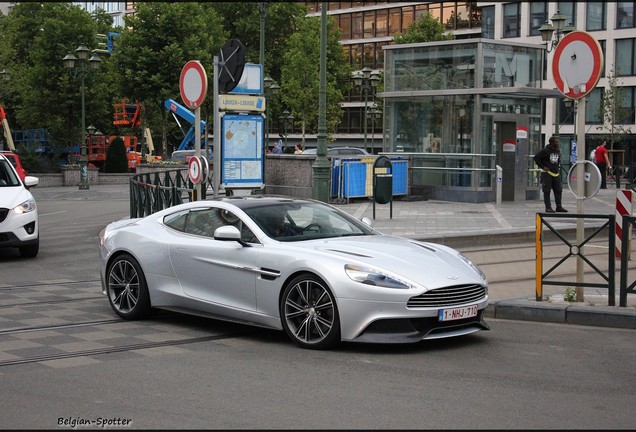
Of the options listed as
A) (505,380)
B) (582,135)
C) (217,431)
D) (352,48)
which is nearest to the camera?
(217,431)

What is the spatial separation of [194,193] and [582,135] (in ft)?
26.0

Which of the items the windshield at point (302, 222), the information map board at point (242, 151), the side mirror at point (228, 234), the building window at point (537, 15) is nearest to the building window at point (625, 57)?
the building window at point (537, 15)

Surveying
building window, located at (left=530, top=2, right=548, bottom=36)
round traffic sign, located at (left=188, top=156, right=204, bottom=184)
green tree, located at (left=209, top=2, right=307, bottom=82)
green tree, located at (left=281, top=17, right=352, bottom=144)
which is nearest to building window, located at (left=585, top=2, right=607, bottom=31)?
building window, located at (left=530, top=2, right=548, bottom=36)

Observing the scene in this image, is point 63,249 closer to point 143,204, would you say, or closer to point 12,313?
point 143,204

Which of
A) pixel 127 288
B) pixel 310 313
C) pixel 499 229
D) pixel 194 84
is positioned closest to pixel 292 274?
pixel 310 313

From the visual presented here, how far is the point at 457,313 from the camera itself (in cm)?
797

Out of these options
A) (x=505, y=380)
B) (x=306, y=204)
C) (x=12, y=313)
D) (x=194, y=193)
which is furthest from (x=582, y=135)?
(x=194, y=193)

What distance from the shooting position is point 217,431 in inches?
214

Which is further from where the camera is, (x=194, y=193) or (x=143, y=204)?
(x=143, y=204)

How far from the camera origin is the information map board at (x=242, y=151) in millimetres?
22062

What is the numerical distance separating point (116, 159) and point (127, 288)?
40727 mm

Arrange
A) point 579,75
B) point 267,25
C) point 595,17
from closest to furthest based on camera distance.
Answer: point 579,75 < point 595,17 < point 267,25

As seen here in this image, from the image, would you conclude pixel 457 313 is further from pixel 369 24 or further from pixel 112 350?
pixel 369 24

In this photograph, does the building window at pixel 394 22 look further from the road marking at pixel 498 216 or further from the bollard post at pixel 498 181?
the road marking at pixel 498 216
